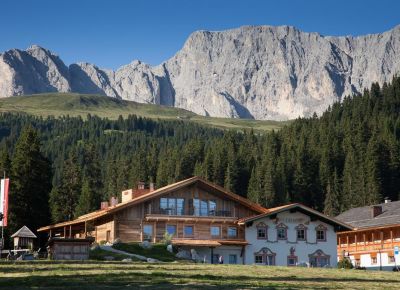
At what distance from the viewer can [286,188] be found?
125 meters

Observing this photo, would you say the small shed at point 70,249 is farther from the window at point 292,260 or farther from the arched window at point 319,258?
the arched window at point 319,258

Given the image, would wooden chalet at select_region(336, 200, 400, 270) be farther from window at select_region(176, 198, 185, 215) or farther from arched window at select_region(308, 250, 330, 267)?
window at select_region(176, 198, 185, 215)

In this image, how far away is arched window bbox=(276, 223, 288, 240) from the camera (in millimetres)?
66812

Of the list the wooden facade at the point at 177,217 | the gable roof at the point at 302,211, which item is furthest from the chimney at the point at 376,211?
the wooden facade at the point at 177,217

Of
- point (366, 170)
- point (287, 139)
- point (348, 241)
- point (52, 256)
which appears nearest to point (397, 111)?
point (287, 139)

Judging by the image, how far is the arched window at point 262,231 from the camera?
6662cm

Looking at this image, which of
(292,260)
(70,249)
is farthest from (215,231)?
(70,249)

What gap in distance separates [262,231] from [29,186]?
82.7 ft

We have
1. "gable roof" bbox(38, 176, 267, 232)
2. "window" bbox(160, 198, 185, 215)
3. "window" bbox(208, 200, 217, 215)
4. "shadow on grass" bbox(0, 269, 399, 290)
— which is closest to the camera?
"shadow on grass" bbox(0, 269, 399, 290)

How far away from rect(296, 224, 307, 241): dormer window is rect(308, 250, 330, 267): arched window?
1.86 meters

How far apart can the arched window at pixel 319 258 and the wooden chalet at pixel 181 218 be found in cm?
654

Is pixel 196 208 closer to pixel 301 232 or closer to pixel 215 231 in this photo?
pixel 215 231

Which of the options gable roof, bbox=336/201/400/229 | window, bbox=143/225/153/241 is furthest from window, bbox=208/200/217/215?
gable roof, bbox=336/201/400/229

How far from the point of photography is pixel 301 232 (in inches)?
2653
